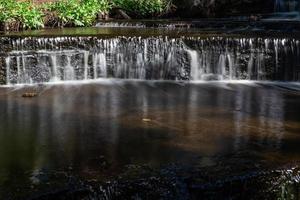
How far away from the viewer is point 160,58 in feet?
40.4

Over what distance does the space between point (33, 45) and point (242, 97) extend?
4.74 meters

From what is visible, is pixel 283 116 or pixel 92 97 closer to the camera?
pixel 283 116

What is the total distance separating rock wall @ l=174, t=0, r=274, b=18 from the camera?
18969mm

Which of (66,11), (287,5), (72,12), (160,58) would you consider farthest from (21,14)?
(287,5)

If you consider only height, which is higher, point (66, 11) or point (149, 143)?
point (66, 11)

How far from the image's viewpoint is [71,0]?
668 inches

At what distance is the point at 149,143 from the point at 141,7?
12.3 m

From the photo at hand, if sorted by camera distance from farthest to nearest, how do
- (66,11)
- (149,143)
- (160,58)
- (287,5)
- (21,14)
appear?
(287,5), (66,11), (21,14), (160,58), (149,143)

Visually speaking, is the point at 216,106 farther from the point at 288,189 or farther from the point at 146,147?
the point at 288,189

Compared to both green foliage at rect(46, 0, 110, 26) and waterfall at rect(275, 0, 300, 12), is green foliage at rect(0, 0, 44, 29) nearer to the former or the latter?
green foliage at rect(46, 0, 110, 26)

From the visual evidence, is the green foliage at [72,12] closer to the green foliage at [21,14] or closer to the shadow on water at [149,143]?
the green foliage at [21,14]

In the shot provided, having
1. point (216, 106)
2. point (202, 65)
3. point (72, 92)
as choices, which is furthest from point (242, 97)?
point (72, 92)

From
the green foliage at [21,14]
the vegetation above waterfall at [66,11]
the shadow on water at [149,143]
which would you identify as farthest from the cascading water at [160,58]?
the vegetation above waterfall at [66,11]

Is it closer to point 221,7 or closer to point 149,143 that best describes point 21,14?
point 221,7
